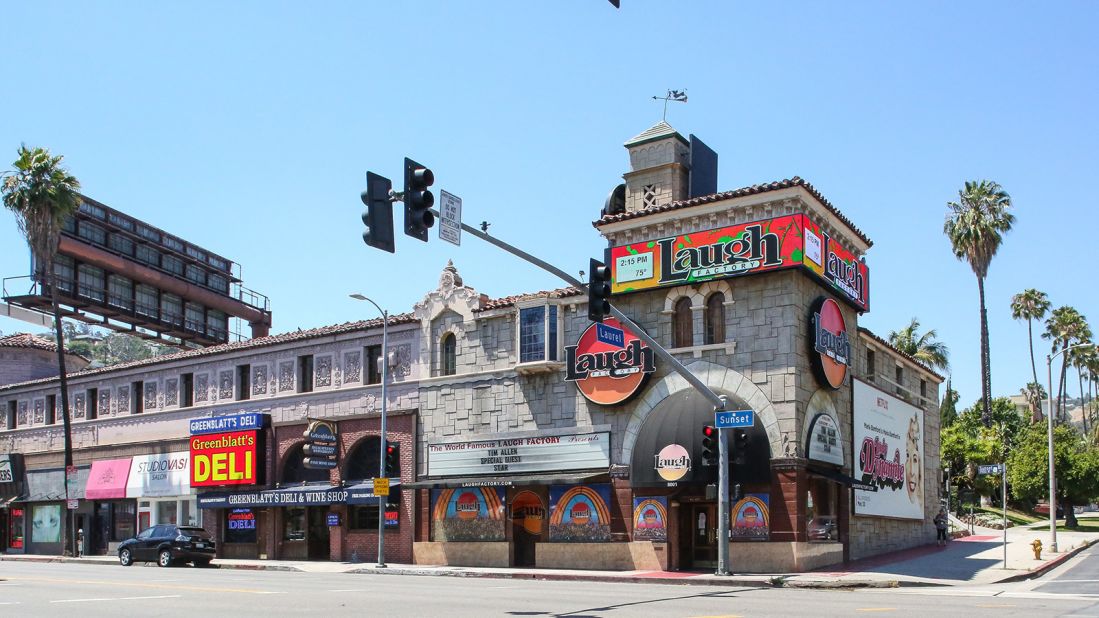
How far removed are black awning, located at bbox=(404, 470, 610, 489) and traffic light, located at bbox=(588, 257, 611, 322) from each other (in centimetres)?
1320

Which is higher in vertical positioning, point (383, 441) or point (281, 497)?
point (383, 441)

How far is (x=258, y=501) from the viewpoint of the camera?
4022 cm

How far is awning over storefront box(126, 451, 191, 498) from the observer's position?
143 feet

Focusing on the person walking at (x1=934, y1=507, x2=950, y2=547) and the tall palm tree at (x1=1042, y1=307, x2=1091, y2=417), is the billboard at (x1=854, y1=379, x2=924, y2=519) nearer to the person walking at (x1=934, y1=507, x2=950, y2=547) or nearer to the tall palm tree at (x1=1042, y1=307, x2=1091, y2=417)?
the person walking at (x1=934, y1=507, x2=950, y2=547)

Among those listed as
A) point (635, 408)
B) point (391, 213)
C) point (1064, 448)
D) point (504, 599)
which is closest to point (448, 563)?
point (635, 408)

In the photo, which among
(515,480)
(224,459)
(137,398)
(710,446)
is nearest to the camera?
(710,446)

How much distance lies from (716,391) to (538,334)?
21.8 ft

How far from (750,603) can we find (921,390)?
25.9 meters

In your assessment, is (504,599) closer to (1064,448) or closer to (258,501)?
(258,501)

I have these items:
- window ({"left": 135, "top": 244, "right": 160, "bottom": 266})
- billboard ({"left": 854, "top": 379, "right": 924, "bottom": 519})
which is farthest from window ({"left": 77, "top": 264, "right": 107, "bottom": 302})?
billboard ({"left": 854, "top": 379, "right": 924, "bottom": 519})

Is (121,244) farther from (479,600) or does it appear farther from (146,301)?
(479,600)

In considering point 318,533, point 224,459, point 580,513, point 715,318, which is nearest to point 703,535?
point 580,513

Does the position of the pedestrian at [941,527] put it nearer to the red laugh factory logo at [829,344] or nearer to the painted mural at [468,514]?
the red laugh factory logo at [829,344]

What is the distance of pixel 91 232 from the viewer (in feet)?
160
